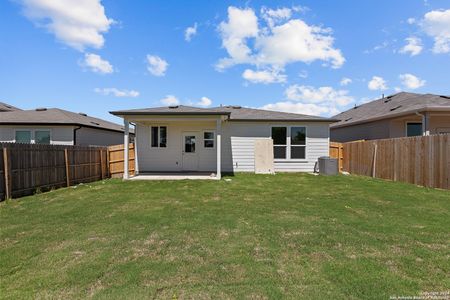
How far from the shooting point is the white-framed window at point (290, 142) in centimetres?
1545

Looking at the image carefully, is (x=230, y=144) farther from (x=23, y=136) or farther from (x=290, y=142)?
(x=23, y=136)

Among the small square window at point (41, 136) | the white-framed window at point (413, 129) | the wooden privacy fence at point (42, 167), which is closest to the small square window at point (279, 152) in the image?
the white-framed window at point (413, 129)

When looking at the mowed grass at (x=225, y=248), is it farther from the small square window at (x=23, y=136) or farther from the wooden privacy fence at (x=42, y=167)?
the small square window at (x=23, y=136)

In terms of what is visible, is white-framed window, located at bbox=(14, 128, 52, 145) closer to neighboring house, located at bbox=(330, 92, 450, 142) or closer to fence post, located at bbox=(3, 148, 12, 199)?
fence post, located at bbox=(3, 148, 12, 199)

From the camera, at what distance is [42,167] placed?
943 centimetres

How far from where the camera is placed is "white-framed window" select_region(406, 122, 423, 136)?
49.7ft

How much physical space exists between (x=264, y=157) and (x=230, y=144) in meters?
1.97

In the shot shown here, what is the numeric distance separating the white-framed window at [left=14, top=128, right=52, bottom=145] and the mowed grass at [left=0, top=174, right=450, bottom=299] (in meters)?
9.74

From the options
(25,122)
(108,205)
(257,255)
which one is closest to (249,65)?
(25,122)

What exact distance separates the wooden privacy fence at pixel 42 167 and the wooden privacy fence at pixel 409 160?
12939mm

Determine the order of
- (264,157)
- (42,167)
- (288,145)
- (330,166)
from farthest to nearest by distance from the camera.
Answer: (288,145)
(264,157)
(330,166)
(42,167)

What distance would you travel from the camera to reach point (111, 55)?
14484mm

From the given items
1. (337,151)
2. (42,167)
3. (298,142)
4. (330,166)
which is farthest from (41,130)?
(337,151)

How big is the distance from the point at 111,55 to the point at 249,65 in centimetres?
1118
